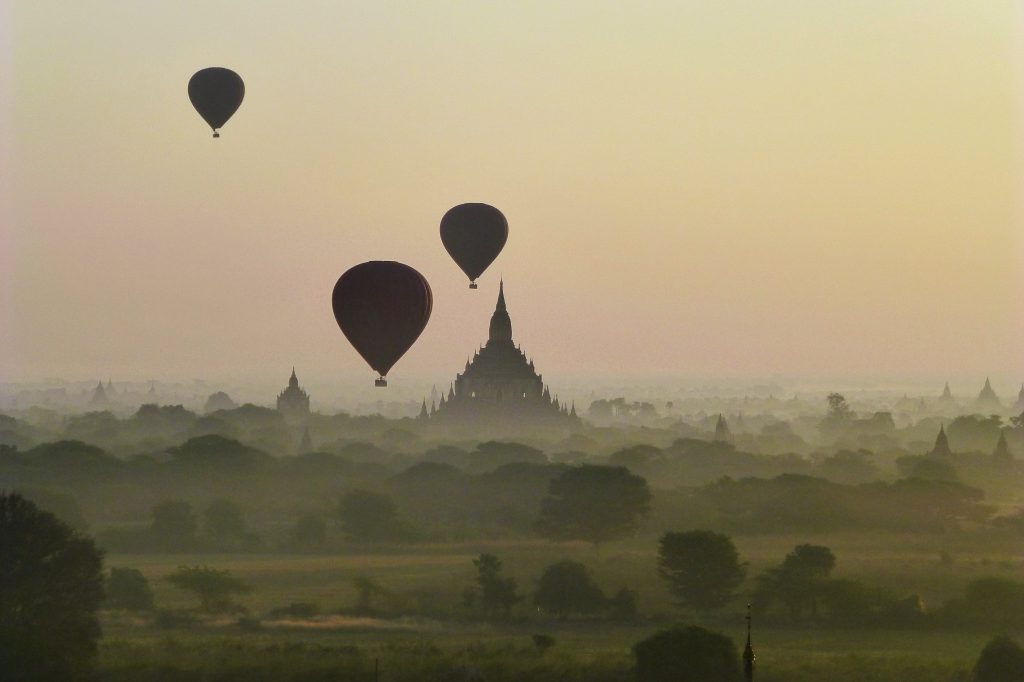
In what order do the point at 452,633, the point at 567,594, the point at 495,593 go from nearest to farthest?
the point at 452,633, the point at 567,594, the point at 495,593

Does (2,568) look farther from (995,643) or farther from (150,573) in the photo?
A: (995,643)

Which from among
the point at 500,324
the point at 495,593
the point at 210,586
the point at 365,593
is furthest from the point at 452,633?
the point at 500,324

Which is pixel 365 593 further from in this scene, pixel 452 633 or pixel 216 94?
pixel 216 94

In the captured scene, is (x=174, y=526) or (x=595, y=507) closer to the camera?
(x=174, y=526)

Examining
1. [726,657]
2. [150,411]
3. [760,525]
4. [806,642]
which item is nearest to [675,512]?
[760,525]

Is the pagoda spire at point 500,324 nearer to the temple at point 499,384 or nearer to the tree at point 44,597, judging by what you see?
the temple at point 499,384

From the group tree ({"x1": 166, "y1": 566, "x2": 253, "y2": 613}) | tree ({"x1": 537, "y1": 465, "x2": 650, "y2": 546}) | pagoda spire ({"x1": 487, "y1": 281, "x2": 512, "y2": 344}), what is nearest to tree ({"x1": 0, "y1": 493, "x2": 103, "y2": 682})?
tree ({"x1": 166, "y1": 566, "x2": 253, "y2": 613})
